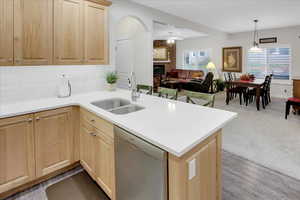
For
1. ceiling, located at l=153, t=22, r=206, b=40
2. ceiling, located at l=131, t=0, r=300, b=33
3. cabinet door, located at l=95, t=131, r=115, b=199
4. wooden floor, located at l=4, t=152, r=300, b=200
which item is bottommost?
wooden floor, located at l=4, t=152, r=300, b=200

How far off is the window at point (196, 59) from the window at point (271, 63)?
6.83ft

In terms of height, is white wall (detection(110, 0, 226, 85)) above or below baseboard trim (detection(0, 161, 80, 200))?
above

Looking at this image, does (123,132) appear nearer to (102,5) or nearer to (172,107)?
(172,107)

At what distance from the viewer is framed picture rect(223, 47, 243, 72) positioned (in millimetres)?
8500

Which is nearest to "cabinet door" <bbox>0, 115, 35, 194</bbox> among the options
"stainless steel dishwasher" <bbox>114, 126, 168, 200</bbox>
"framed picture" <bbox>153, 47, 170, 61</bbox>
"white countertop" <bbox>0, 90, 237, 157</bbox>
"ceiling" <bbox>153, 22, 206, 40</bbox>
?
"white countertop" <bbox>0, 90, 237, 157</bbox>

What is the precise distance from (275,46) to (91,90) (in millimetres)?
7813

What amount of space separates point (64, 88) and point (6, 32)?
0.93 meters

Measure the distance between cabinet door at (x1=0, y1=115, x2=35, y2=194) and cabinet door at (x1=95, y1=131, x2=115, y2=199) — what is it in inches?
29.8

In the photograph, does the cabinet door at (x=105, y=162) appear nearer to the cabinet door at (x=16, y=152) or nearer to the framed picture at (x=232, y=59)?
the cabinet door at (x=16, y=152)

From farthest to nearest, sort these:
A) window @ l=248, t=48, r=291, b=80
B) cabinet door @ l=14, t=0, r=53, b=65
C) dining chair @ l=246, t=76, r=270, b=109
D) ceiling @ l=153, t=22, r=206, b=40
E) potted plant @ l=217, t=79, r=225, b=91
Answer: potted plant @ l=217, t=79, r=225, b=91
window @ l=248, t=48, r=291, b=80
ceiling @ l=153, t=22, r=206, b=40
dining chair @ l=246, t=76, r=270, b=109
cabinet door @ l=14, t=0, r=53, b=65

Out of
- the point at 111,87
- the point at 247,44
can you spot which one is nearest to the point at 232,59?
the point at 247,44

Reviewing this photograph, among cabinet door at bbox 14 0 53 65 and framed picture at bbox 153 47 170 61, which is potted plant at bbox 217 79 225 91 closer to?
framed picture at bbox 153 47 170 61

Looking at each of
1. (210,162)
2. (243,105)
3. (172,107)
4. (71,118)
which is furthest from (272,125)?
(71,118)

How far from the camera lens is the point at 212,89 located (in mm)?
8273
